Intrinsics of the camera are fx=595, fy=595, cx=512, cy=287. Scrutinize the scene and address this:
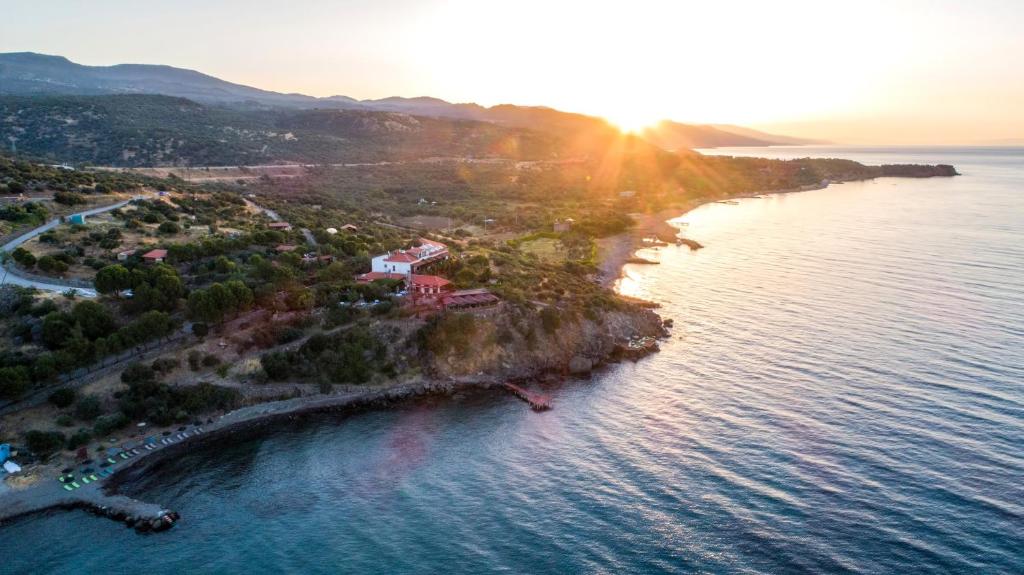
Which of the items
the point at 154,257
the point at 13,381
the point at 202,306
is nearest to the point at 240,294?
the point at 202,306

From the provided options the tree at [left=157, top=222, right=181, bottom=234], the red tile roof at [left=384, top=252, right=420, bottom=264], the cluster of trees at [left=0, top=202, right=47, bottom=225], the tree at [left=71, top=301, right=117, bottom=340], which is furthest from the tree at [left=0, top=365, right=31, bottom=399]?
the red tile roof at [left=384, top=252, right=420, bottom=264]

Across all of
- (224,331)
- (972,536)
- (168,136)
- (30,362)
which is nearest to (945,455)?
(972,536)

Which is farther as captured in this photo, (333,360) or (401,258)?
(401,258)

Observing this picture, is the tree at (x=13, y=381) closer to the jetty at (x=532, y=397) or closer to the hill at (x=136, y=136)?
the jetty at (x=532, y=397)

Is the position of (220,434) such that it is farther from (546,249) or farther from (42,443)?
(546,249)

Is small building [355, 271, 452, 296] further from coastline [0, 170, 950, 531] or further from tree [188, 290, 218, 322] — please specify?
tree [188, 290, 218, 322]

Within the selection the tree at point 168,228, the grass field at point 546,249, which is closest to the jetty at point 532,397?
the grass field at point 546,249

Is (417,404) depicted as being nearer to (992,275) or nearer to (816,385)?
(816,385)
